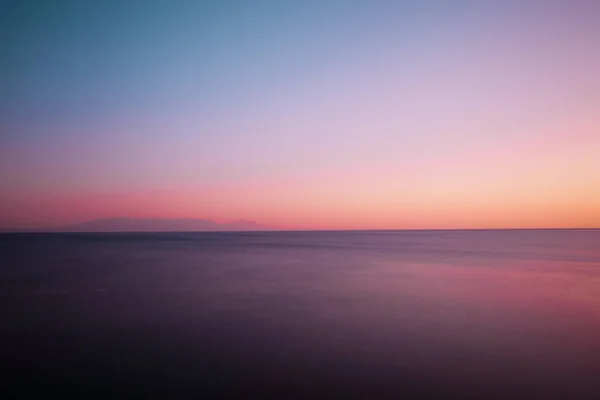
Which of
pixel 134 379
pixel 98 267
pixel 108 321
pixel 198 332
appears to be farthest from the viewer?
pixel 98 267

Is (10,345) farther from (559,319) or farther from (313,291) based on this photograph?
(559,319)

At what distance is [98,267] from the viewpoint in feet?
74.3

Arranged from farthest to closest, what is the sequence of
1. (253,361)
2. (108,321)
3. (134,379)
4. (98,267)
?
(98,267)
(108,321)
(253,361)
(134,379)

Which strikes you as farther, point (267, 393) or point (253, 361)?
point (253, 361)

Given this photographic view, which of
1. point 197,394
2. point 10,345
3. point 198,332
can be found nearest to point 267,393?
point 197,394

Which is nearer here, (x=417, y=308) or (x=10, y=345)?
(x=10, y=345)

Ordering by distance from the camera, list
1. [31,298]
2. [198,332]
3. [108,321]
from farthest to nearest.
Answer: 1. [31,298]
2. [108,321]
3. [198,332]

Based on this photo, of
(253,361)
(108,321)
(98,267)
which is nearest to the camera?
(253,361)

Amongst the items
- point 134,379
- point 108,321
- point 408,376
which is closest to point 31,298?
point 108,321

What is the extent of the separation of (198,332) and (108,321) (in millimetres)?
2736

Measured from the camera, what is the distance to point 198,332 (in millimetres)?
8727

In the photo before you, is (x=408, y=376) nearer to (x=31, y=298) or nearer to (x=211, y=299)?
(x=211, y=299)

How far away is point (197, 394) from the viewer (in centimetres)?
551

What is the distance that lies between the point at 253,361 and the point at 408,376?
2.79 metres
